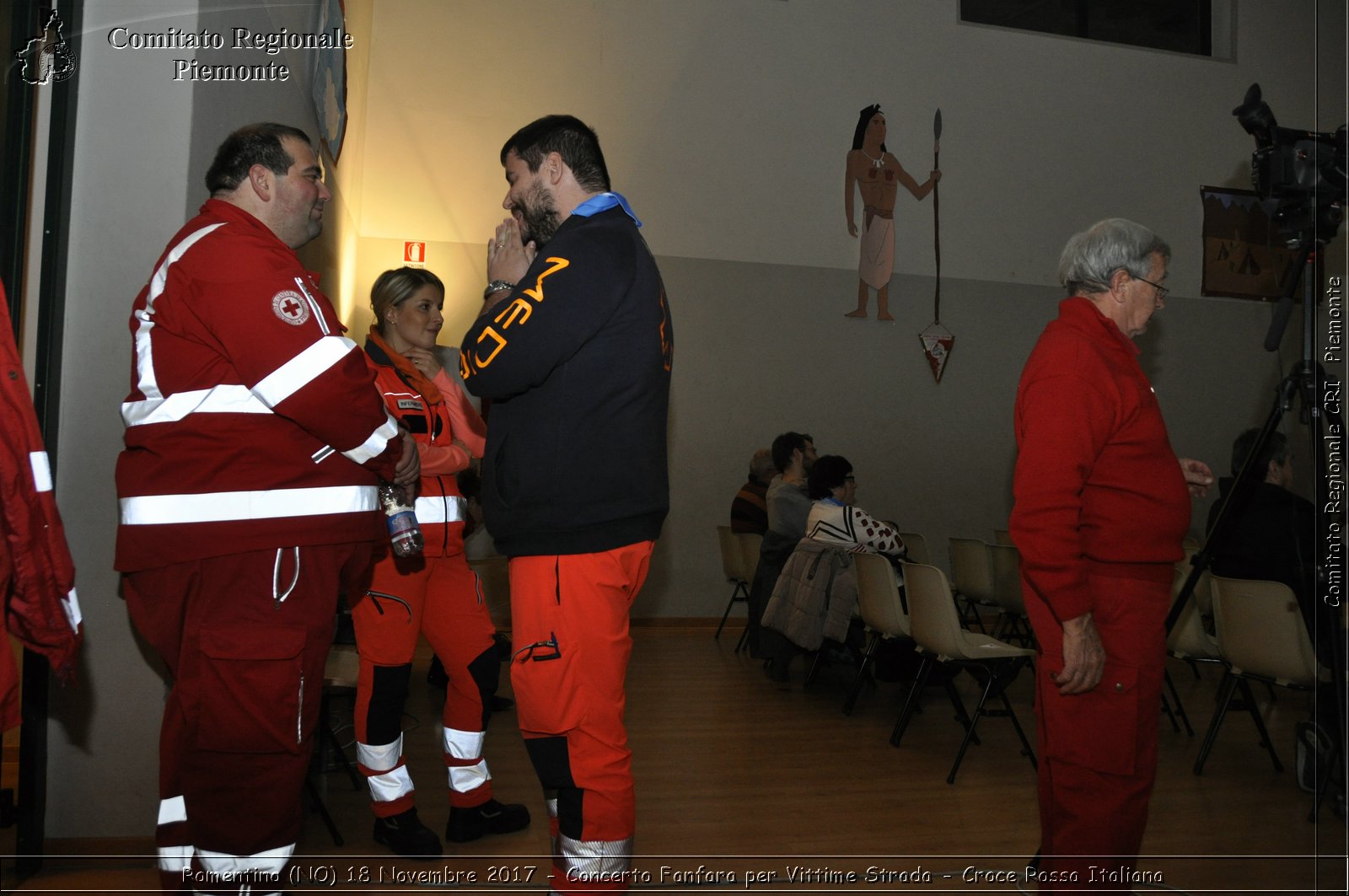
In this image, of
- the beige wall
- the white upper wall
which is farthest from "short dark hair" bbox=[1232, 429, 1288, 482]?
the white upper wall

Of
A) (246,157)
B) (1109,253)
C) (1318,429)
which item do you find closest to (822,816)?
(1318,429)

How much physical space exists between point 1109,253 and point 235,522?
1.87 meters

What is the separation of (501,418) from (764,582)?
152 inches

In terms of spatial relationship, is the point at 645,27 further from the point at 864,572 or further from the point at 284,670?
the point at 284,670

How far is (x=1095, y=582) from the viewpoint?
1.96m

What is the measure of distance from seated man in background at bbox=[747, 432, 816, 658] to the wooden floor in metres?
0.78

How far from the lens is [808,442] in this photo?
5.98 metres

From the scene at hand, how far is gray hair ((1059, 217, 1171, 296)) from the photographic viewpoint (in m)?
2.07

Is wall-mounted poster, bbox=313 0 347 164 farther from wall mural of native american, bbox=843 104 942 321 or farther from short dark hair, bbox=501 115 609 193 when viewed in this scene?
wall mural of native american, bbox=843 104 942 321

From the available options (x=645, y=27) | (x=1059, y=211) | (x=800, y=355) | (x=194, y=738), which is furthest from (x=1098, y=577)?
(x=1059, y=211)

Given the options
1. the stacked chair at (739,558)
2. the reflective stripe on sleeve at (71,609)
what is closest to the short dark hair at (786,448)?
the stacked chair at (739,558)

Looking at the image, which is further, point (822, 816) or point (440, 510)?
point (822, 816)

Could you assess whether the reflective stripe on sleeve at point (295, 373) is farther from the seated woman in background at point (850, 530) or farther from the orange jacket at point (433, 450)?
the seated woman in background at point (850, 530)

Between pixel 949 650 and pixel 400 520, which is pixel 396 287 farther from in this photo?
pixel 949 650
